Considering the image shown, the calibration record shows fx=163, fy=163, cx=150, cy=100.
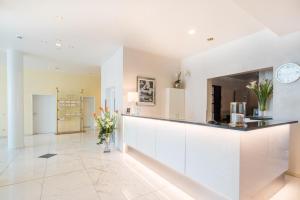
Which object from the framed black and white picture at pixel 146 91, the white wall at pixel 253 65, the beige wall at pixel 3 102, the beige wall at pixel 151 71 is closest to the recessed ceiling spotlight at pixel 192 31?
the white wall at pixel 253 65

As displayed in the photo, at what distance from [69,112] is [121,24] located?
654cm

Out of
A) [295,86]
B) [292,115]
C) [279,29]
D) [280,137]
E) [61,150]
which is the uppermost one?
[279,29]

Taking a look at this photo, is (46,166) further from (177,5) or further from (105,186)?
(177,5)

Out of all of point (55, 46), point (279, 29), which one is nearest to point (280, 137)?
point (279, 29)

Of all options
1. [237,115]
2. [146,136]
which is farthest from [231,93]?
[237,115]

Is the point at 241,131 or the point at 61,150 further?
the point at 61,150

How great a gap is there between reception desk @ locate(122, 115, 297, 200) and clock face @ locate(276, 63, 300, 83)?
1.10m

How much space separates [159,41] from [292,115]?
3411 mm

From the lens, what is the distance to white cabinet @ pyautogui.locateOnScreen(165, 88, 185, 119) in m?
5.59

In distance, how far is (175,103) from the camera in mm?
5688

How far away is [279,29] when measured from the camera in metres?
3.08

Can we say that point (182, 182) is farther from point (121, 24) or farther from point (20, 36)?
point (20, 36)

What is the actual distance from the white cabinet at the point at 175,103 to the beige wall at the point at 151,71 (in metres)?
0.17

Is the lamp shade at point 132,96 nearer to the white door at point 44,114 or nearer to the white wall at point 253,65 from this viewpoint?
the white wall at point 253,65
